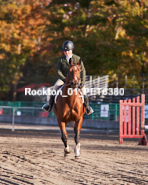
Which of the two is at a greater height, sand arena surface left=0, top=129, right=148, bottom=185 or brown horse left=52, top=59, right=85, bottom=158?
brown horse left=52, top=59, right=85, bottom=158

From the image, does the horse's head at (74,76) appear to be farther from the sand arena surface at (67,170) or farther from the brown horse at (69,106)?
the sand arena surface at (67,170)

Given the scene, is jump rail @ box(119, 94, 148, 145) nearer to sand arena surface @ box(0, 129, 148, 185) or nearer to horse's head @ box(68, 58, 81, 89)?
sand arena surface @ box(0, 129, 148, 185)

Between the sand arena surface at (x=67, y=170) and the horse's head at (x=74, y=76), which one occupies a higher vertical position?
the horse's head at (x=74, y=76)

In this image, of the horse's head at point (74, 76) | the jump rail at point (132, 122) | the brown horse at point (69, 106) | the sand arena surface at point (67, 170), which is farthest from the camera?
the jump rail at point (132, 122)

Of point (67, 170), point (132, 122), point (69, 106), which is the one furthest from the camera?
point (132, 122)

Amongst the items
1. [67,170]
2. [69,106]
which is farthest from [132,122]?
[67,170]

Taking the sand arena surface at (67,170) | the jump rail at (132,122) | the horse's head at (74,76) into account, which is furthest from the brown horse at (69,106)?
the jump rail at (132,122)

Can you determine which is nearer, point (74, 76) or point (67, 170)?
point (67, 170)

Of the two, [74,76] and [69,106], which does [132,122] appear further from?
[74,76]

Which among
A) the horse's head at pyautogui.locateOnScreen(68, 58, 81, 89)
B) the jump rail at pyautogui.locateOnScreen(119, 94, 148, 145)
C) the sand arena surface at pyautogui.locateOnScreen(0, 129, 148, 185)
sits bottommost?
the sand arena surface at pyautogui.locateOnScreen(0, 129, 148, 185)

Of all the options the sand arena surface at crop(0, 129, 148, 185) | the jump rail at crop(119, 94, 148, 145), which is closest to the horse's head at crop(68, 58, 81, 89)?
the sand arena surface at crop(0, 129, 148, 185)

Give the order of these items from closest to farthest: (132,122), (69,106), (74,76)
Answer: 1. (74,76)
2. (69,106)
3. (132,122)

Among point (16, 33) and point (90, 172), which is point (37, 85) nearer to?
point (16, 33)

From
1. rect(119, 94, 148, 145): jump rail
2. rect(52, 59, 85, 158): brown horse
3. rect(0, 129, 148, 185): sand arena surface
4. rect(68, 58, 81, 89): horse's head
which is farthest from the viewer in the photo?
rect(119, 94, 148, 145): jump rail
